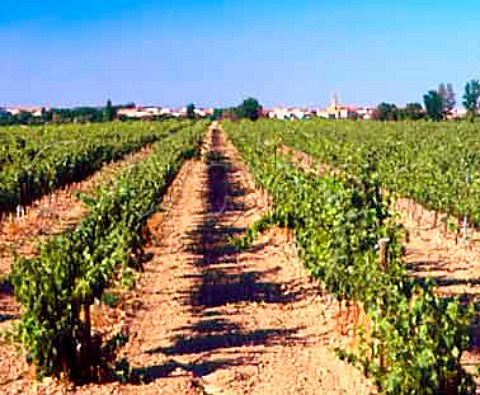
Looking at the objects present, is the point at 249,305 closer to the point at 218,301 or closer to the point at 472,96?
the point at 218,301

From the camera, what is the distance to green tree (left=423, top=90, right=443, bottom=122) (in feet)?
265

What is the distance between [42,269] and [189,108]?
11044 cm

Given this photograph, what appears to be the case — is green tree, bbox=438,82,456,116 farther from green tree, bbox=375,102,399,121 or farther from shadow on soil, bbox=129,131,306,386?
shadow on soil, bbox=129,131,306,386

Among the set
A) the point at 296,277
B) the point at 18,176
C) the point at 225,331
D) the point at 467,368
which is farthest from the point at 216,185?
the point at 467,368

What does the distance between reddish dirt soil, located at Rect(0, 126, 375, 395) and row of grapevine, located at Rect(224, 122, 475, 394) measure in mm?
542

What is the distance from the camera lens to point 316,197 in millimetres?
10141

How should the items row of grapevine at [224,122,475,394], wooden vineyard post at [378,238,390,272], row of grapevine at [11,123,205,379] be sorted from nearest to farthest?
1. row of grapevine at [224,122,475,394]
2. row of grapevine at [11,123,205,379]
3. wooden vineyard post at [378,238,390,272]

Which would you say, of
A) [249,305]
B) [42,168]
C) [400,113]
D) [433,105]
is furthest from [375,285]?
[433,105]

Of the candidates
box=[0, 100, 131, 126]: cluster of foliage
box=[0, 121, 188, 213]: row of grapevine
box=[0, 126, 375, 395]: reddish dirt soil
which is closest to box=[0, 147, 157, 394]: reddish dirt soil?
box=[0, 126, 375, 395]: reddish dirt soil

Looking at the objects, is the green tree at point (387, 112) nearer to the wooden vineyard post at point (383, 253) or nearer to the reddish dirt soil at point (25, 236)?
the reddish dirt soil at point (25, 236)

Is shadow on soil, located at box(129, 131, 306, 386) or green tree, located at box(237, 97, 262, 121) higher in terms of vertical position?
green tree, located at box(237, 97, 262, 121)

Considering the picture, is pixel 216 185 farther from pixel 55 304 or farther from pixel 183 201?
pixel 55 304

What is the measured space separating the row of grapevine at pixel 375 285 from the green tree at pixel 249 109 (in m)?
92.7

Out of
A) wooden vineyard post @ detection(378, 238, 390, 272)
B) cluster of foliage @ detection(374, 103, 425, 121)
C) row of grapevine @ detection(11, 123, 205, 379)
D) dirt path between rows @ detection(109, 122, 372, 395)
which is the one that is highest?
cluster of foliage @ detection(374, 103, 425, 121)
